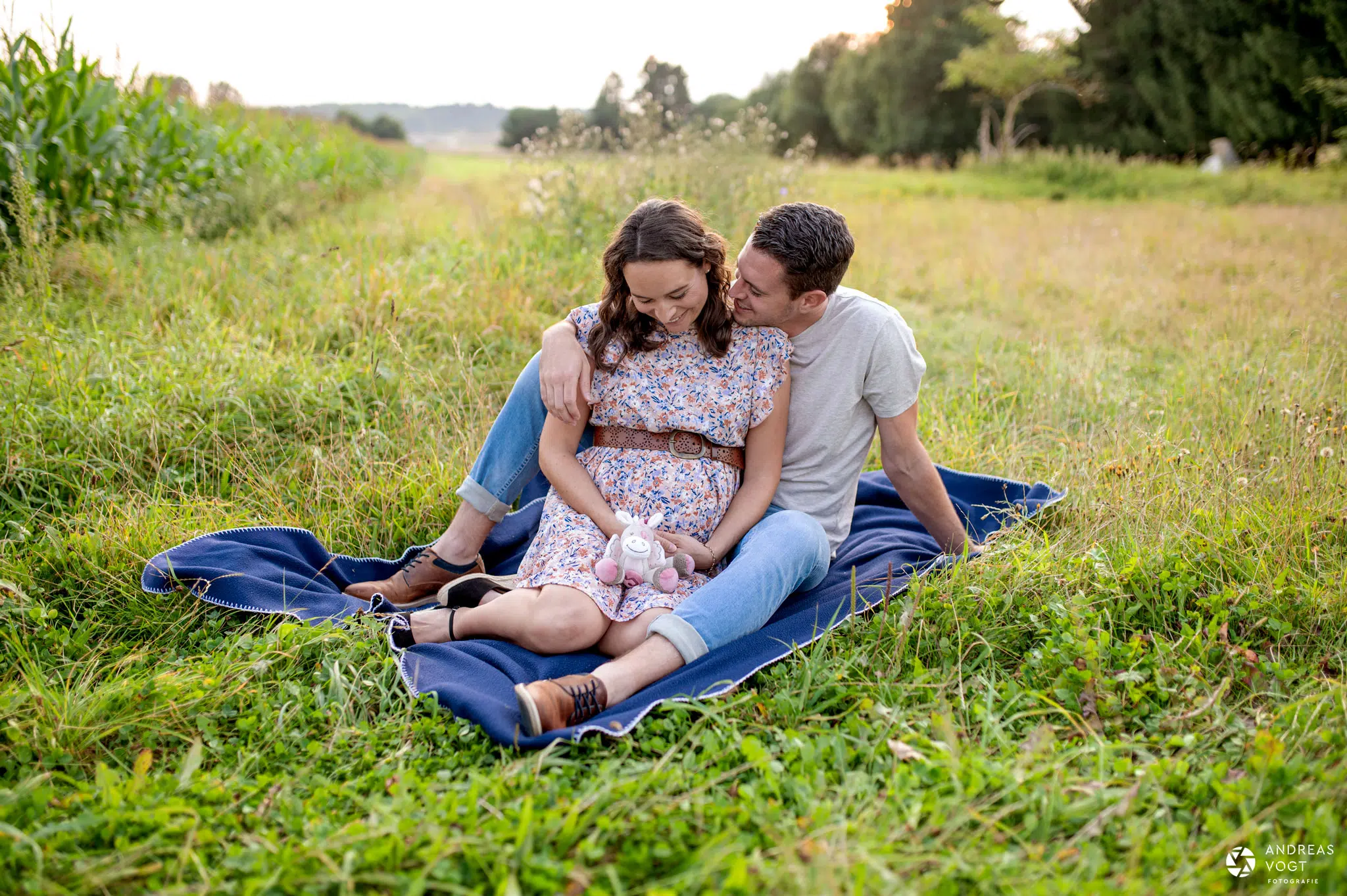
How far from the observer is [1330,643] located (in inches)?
92.8

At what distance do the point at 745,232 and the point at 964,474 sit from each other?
11.4 ft

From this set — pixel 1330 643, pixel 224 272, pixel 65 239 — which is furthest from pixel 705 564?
pixel 65 239

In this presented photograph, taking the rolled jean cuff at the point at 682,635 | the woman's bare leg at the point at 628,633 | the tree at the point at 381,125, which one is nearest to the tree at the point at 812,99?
the tree at the point at 381,125

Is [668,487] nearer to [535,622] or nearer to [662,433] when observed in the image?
[662,433]

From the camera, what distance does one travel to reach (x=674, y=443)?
9.06 feet

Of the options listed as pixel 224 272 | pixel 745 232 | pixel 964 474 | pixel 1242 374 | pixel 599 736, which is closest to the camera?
pixel 599 736

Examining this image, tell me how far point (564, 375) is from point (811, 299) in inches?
31.6

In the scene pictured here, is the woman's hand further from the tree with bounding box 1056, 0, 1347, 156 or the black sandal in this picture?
the tree with bounding box 1056, 0, 1347, 156

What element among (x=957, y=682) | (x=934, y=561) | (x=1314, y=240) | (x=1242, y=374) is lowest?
(x=957, y=682)

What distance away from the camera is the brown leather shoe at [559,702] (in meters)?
2.00

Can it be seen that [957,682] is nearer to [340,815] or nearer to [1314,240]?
[340,815]

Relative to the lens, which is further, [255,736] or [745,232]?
[745,232]

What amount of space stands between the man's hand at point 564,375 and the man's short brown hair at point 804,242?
0.66m

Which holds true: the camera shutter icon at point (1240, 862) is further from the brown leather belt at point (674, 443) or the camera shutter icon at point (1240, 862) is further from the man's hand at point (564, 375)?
the man's hand at point (564, 375)
